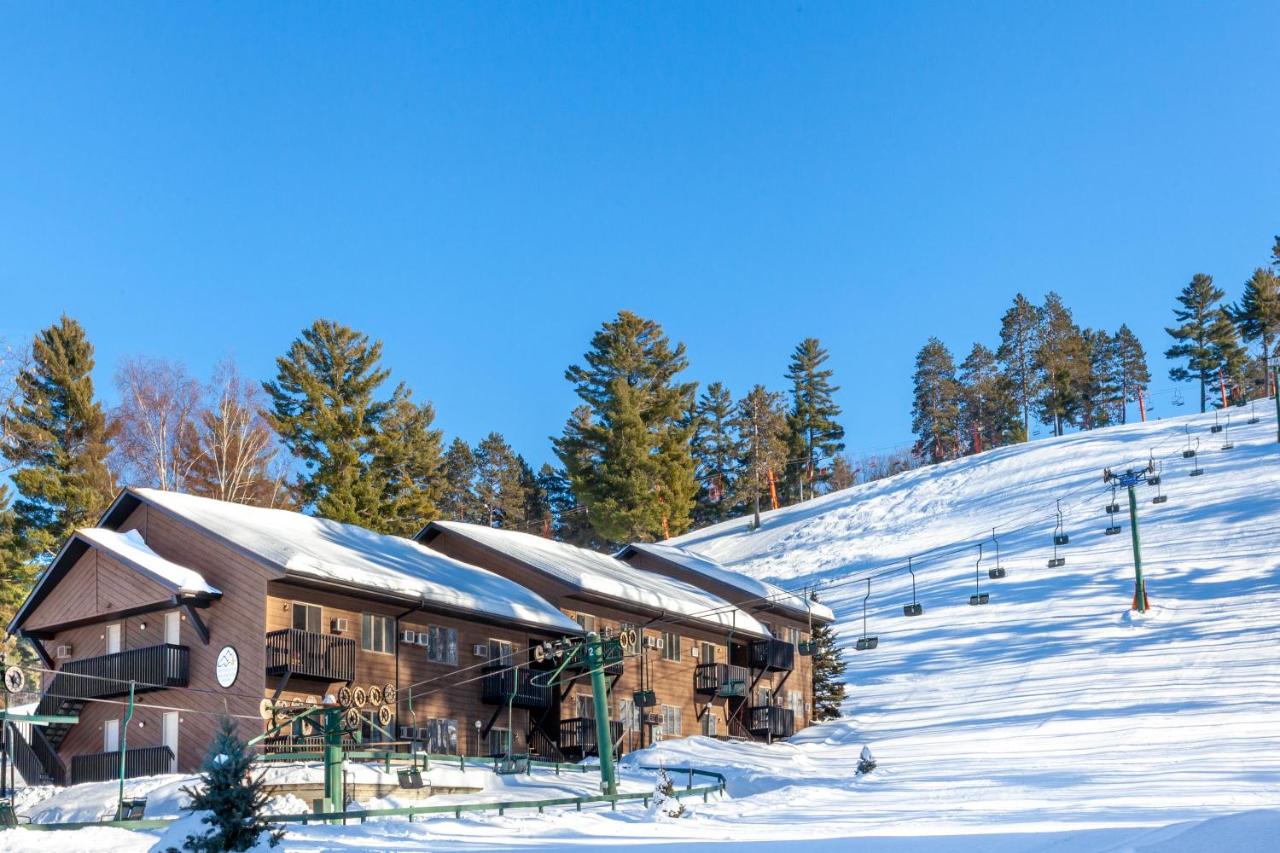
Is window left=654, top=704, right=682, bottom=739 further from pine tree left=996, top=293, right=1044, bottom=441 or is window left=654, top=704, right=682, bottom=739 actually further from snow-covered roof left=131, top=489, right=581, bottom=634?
pine tree left=996, top=293, right=1044, bottom=441

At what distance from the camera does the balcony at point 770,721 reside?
50.3 meters

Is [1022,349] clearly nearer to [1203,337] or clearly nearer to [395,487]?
[1203,337]

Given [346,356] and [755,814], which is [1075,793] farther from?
[346,356]

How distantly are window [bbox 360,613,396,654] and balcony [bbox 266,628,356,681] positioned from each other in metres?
0.90

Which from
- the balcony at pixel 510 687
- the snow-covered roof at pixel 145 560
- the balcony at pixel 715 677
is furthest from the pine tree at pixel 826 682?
the snow-covered roof at pixel 145 560

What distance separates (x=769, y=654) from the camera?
170 feet

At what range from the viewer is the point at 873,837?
23078 millimetres

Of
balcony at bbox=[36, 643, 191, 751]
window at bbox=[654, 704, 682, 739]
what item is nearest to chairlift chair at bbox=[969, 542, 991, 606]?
window at bbox=[654, 704, 682, 739]

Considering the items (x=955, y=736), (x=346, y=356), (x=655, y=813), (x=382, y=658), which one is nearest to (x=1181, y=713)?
(x=955, y=736)

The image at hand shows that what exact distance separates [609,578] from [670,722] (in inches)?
223

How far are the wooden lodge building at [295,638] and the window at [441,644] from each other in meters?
0.04

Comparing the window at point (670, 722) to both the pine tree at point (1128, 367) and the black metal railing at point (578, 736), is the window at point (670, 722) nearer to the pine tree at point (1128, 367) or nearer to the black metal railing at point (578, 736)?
the black metal railing at point (578, 736)

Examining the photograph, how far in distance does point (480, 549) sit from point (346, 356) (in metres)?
19.5

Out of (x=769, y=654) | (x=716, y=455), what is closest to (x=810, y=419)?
(x=716, y=455)
